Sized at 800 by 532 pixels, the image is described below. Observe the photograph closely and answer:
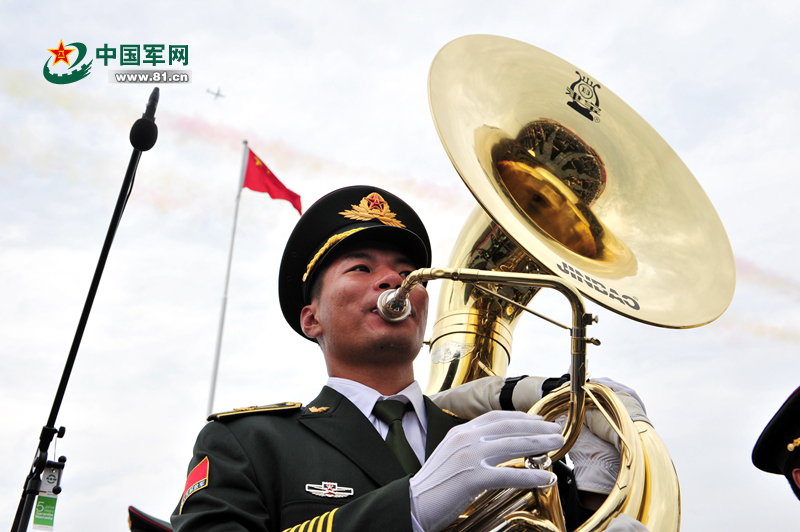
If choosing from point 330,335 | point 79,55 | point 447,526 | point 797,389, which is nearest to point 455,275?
point 447,526

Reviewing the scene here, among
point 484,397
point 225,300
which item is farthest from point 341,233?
point 225,300

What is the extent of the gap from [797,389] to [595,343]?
2140mm

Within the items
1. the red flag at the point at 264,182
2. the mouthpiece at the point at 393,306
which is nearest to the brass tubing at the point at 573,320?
the mouthpiece at the point at 393,306

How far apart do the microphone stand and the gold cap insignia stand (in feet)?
3.61

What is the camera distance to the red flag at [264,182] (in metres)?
11.9

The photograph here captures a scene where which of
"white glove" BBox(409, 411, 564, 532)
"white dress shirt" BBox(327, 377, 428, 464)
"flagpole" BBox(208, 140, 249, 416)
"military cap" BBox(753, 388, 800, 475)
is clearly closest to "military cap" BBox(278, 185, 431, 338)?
"white dress shirt" BBox(327, 377, 428, 464)

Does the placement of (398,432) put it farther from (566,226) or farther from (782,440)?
(782,440)

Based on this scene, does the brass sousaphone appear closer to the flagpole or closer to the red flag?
the flagpole

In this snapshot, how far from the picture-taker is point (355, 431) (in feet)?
9.01

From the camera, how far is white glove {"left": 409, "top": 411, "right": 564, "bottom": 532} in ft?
6.89

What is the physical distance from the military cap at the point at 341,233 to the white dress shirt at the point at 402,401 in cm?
62

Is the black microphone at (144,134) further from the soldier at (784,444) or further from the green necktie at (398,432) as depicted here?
the soldier at (784,444)

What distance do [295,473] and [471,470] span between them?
2.51 feet

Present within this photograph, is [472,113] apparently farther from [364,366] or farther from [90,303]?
[90,303]
